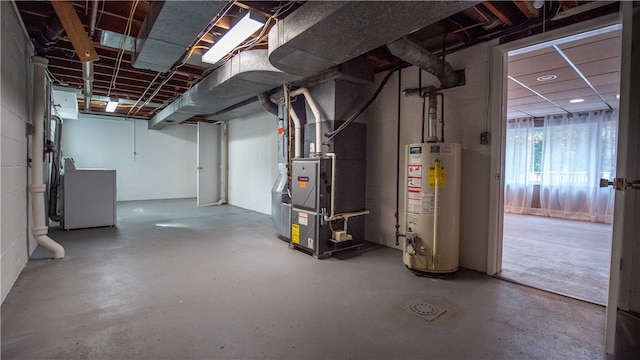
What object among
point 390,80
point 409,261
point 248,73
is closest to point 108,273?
point 248,73

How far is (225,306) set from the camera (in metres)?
2.30

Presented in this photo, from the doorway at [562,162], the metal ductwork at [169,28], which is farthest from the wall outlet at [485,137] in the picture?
the metal ductwork at [169,28]

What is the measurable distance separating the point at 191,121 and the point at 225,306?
8131 mm

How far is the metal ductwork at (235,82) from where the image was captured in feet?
11.4

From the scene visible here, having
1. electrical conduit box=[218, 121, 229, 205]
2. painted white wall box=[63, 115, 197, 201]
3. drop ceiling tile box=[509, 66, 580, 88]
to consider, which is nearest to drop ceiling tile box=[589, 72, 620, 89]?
drop ceiling tile box=[509, 66, 580, 88]

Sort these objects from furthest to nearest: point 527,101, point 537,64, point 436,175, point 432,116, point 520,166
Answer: point 520,166
point 527,101
point 537,64
point 432,116
point 436,175

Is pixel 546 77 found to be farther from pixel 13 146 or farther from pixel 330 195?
pixel 13 146

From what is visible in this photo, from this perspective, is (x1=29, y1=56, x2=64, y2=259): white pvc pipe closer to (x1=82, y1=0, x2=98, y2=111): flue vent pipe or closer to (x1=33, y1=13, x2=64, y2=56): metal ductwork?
(x1=33, y1=13, x2=64, y2=56): metal ductwork

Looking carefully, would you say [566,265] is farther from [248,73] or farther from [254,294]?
[248,73]

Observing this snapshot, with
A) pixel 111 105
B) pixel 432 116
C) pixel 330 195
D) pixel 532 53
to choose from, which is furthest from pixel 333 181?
pixel 111 105

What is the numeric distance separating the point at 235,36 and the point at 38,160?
2.62 meters

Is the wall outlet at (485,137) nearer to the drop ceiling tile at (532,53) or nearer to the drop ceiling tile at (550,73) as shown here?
the drop ceiling tile at (532,53)

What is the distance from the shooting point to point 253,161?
721cm

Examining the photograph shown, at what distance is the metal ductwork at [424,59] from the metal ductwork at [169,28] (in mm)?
1527
